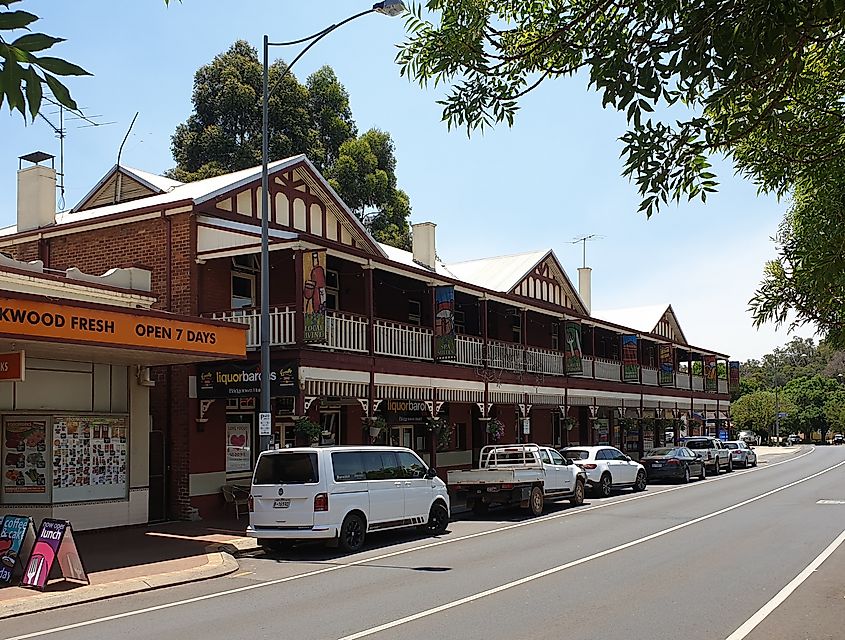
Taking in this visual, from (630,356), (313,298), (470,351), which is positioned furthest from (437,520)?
(630,356)

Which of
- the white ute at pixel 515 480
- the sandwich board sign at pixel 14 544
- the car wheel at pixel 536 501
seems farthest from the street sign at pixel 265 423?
the car wheel at pixel 536 501

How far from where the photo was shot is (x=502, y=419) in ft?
115

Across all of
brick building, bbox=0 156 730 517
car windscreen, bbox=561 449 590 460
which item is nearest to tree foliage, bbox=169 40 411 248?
brick building, bbox=0 156 730 517

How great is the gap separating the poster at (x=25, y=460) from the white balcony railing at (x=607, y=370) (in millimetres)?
24391

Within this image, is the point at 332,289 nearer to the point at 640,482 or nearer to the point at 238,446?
the point at 238,446

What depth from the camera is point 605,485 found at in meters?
28.4

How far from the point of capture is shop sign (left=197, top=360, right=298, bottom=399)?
65.1ft

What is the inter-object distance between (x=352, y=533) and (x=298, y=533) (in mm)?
1087

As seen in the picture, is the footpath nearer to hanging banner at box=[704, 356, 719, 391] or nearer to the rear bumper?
the rear bumper

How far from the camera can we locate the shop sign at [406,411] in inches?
1022

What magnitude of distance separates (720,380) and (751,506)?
3434 centimetres

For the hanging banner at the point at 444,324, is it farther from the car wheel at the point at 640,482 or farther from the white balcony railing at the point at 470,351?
the car wheel at the point at 640,482

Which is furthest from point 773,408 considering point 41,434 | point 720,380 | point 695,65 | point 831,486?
point 695,65

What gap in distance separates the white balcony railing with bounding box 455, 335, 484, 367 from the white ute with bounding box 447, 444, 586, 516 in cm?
391
